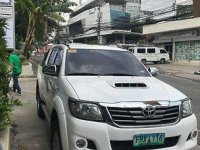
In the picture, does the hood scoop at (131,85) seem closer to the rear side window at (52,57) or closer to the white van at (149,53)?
the rear side window at (52,57)

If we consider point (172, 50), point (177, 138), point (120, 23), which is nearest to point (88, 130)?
point (177, 138)

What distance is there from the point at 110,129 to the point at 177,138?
0.94 meters

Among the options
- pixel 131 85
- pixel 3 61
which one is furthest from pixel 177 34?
pixel 131 85

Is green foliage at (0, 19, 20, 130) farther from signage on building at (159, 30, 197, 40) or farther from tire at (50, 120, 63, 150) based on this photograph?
signage on building at (159, 30, 197, 40)

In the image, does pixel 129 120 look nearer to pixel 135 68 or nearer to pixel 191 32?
pixel 135 68

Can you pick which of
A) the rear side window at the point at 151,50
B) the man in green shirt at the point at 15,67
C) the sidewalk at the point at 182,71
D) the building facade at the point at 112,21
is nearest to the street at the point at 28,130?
the man in green shirt at the point at 15,67

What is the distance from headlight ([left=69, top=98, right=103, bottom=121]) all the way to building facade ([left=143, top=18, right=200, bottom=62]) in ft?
124

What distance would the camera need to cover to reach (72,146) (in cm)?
473

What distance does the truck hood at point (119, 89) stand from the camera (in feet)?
15.9

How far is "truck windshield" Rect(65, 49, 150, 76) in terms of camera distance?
6.19m

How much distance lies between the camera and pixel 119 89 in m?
5.14

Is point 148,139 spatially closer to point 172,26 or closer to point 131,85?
Answer: point 131,85

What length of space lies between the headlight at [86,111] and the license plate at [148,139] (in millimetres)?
503

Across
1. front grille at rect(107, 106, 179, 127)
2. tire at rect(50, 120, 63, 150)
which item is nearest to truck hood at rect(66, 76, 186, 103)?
front grille at rect(107, 106, 179, 127)
